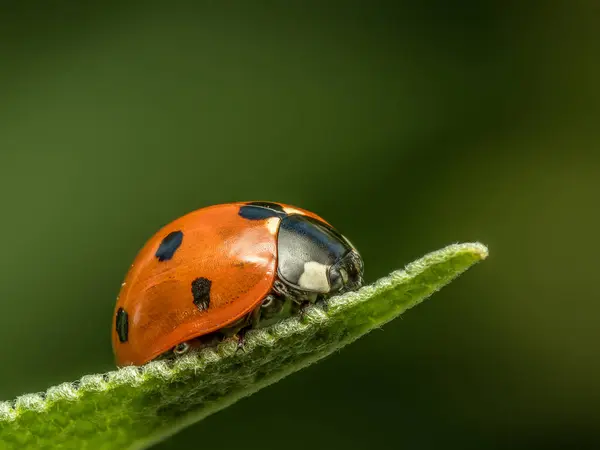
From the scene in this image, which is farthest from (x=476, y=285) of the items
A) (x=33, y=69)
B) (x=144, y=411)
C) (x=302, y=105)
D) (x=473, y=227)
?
(x=144, y=411)

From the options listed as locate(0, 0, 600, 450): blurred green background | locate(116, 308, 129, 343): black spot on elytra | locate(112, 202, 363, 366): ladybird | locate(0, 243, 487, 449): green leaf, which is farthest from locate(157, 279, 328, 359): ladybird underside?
locate(0, 0, 600, 450): blurred green background

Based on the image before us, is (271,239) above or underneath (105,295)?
above

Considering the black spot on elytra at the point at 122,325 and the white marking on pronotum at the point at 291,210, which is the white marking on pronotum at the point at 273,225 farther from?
the black spot on elytra at the point at 122,325

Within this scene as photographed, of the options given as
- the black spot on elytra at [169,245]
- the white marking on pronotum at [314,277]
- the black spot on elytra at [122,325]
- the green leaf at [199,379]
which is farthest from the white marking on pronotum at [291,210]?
the green leaf at [199,379]

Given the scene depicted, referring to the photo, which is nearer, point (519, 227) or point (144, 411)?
point (144, 411)

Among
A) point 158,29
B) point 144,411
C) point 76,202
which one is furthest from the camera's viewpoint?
point 158,29

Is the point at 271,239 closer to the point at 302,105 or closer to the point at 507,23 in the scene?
the point at 302,105

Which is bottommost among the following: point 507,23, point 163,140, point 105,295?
point 105,295
